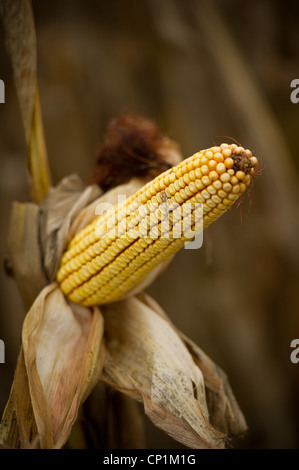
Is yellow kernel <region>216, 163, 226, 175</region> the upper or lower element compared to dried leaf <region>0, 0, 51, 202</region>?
lower

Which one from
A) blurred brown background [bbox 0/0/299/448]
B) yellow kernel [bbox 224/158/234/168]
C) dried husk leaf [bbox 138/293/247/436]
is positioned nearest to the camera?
yellow kernel [bbox 224/158/234/168]

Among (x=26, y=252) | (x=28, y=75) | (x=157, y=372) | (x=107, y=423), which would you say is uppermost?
(x=28, y=75)

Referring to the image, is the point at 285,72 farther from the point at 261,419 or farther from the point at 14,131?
the point at 261,419

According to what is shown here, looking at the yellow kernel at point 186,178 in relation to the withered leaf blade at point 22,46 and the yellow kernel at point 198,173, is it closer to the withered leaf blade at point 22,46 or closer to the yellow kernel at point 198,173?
the yellow kernel at point 198,173

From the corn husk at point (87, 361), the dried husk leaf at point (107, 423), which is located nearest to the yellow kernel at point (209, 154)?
the corn husk at point (87, 361)

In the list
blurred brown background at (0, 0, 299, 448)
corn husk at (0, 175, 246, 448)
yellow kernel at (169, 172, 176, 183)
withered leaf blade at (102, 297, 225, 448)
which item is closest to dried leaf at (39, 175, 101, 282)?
corn husk at (0, 175, 246, 448)

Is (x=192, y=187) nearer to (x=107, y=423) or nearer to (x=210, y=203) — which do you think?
(x=210, y=203)

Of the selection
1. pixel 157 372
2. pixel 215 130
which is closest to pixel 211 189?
pixel 157 372

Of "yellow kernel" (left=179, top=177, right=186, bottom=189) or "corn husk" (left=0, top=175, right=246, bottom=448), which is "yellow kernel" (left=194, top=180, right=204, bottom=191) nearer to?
"yellow kernel" (left=179, top=177, right=186, bottom=189)
